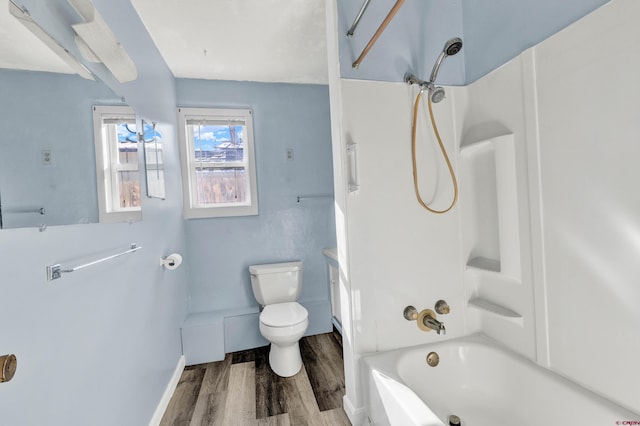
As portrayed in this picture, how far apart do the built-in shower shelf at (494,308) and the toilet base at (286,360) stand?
129cm

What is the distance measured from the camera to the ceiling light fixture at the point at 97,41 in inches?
40.3

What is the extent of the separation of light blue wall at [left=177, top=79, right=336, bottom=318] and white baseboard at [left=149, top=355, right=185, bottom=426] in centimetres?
50

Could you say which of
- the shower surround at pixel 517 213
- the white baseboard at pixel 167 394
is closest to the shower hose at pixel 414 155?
the shower surround at pixel 517 213

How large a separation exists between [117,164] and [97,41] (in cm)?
48

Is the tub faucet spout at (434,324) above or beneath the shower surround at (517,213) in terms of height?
beneath

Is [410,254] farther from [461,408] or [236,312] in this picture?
[236,312]

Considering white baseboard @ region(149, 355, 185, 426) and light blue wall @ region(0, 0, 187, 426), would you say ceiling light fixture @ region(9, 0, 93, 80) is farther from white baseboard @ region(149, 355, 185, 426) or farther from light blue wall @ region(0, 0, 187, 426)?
white baseboard @ region(149, 355, 185, 426)

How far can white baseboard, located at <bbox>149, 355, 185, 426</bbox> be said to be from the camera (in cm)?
159

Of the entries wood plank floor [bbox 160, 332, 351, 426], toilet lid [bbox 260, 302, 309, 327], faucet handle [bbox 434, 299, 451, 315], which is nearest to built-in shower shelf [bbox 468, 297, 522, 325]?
faucet handle [bbox 434, 299, 451, 315]

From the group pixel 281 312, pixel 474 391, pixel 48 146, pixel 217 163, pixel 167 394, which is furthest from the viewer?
pixel 217 163

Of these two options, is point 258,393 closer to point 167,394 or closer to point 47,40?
point 167,394

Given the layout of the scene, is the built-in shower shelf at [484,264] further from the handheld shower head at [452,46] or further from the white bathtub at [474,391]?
the handheld shower head at [452,46]

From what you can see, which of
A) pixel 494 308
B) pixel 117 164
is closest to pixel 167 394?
pixel 117 164

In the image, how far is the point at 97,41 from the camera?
1.09 meters
